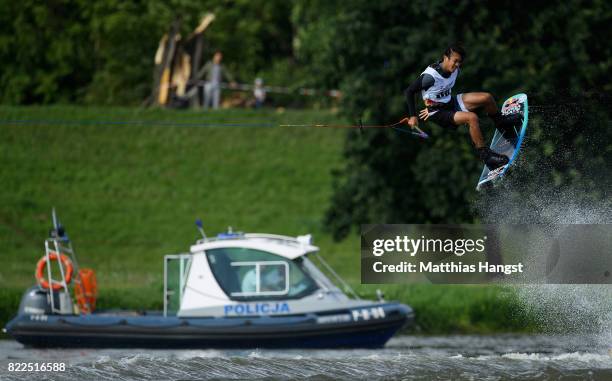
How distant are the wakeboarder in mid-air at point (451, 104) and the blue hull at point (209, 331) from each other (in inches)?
212

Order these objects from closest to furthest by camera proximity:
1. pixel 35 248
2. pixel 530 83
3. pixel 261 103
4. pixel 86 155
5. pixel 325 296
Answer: pixel 325 296, pixel 530 83, pixel 35 248, pixel 86 155, pixel 261 103

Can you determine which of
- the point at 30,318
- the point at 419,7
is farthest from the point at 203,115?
the point at 30,318

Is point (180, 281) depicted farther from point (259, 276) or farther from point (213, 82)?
point (213, 82)

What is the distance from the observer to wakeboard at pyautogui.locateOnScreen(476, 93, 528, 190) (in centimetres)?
1762

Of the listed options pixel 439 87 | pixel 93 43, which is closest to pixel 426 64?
pixel 439 87

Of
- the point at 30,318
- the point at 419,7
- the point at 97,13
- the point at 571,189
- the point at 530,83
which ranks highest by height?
the point at 97,13

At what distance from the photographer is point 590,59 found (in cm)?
2839

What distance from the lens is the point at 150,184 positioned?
3625 cm

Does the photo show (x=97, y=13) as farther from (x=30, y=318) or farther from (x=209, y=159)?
(x=30, y=318)

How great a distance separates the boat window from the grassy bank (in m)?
6.99

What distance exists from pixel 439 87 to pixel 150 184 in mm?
19974

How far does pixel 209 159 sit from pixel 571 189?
52.2 ft

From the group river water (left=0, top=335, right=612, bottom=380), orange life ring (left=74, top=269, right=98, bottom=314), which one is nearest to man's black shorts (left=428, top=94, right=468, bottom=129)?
river water (left=0, top=335, right=612, bottom=380)

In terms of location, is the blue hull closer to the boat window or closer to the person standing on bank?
the boat window
